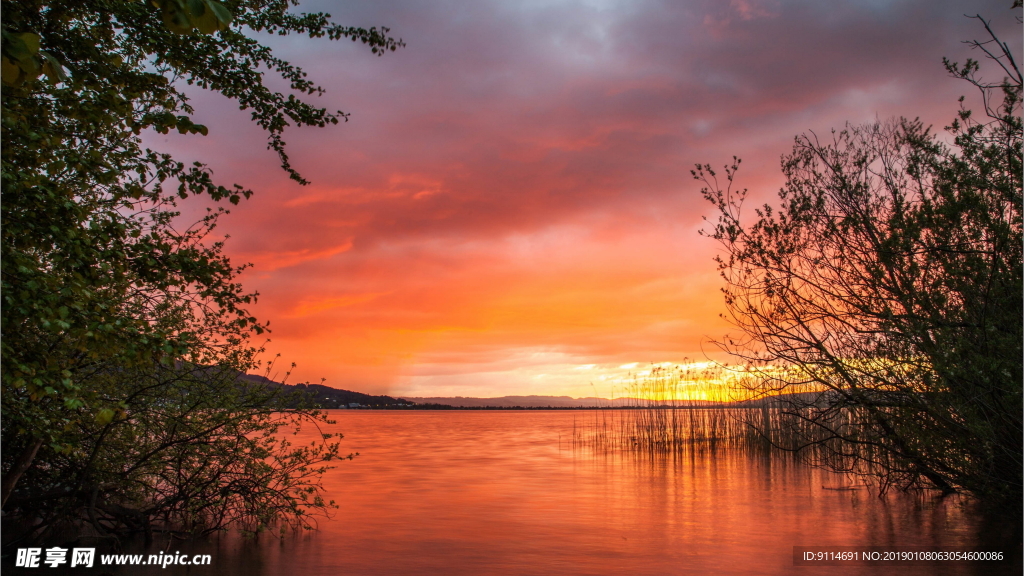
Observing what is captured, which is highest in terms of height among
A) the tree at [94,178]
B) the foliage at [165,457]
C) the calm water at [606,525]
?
the tree at [94,178]

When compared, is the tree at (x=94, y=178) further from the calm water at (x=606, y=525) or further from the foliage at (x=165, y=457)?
the calm water at (x=606, y=525)

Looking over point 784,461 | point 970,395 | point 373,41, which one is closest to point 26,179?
point 373,41

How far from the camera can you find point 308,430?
5181 centimetres

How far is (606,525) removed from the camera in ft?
43.2

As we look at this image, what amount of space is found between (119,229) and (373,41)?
4776 mm

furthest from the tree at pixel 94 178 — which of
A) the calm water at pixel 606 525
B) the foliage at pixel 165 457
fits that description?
the calm water at pixel 606 525

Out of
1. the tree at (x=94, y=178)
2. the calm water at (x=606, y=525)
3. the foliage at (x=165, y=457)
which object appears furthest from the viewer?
the calm water at (x=606, y=525)

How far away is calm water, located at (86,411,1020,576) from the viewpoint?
9.92 m

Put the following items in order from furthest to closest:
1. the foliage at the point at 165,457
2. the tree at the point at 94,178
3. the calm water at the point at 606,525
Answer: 1. the calm water at the point at 606,525
2. the foliage at the point at 165,457
3. the tree at the point at 94,178

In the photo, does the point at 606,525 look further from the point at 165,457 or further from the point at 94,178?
the point at 94,178

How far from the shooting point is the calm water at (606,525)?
9.92 m

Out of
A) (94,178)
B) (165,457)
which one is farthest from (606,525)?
(94,178)

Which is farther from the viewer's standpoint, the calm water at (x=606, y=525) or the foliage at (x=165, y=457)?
the calm water at (x=606, y=525)

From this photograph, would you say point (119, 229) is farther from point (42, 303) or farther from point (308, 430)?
point (308, 430)
